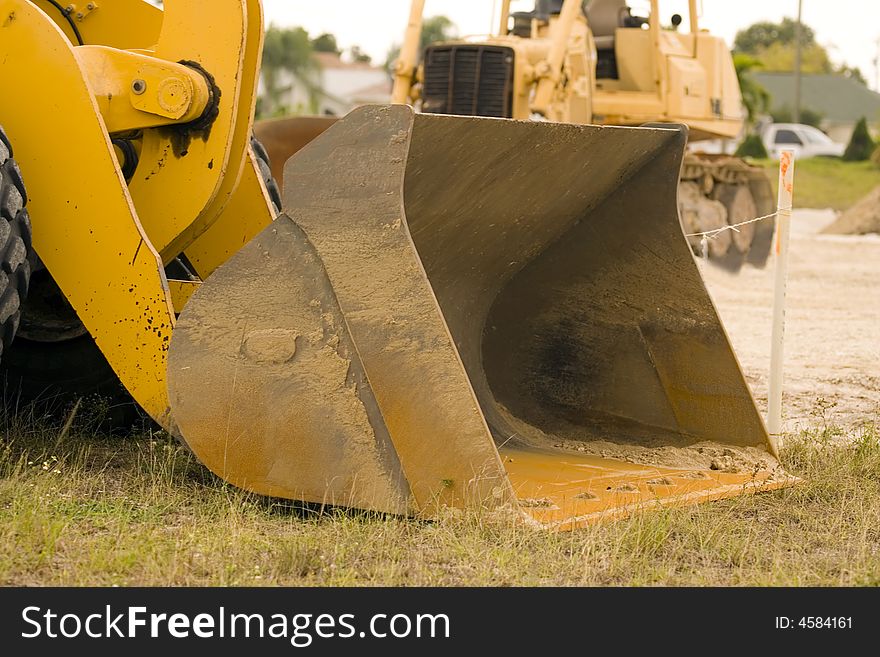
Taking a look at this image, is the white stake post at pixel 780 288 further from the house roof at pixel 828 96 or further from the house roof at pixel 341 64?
the house roof at pixel 341 64

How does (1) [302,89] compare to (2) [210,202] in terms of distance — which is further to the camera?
(1) [302,89]

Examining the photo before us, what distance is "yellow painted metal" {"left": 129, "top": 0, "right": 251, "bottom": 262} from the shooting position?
4316mm

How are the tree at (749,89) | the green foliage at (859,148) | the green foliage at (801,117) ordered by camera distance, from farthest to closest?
1. the green foliage at (801,117)
2. the tree at (749,89)
3. the green foliage at (859,148)

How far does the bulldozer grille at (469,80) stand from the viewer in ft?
40.2

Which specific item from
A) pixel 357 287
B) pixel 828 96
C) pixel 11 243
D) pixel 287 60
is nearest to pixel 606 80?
pixel 357 287

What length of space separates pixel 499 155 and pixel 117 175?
1192 millimetres

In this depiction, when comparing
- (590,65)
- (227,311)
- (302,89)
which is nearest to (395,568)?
(227,311)

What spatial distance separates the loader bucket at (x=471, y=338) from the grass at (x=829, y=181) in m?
26.0

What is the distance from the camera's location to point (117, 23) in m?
5.11

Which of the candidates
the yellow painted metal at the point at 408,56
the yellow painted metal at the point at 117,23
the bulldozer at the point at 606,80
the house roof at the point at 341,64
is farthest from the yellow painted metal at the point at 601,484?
the house roof at the point at 341,64

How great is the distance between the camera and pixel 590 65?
12.8 meters

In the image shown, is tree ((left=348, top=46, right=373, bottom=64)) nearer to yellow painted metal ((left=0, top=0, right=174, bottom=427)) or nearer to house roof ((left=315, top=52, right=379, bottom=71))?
house roof ((left=315, top=52, right=379, bottom=71))

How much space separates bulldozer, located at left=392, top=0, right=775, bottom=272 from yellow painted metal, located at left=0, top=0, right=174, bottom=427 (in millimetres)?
7973

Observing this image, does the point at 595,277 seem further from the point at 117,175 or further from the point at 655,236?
the point at 117,175
